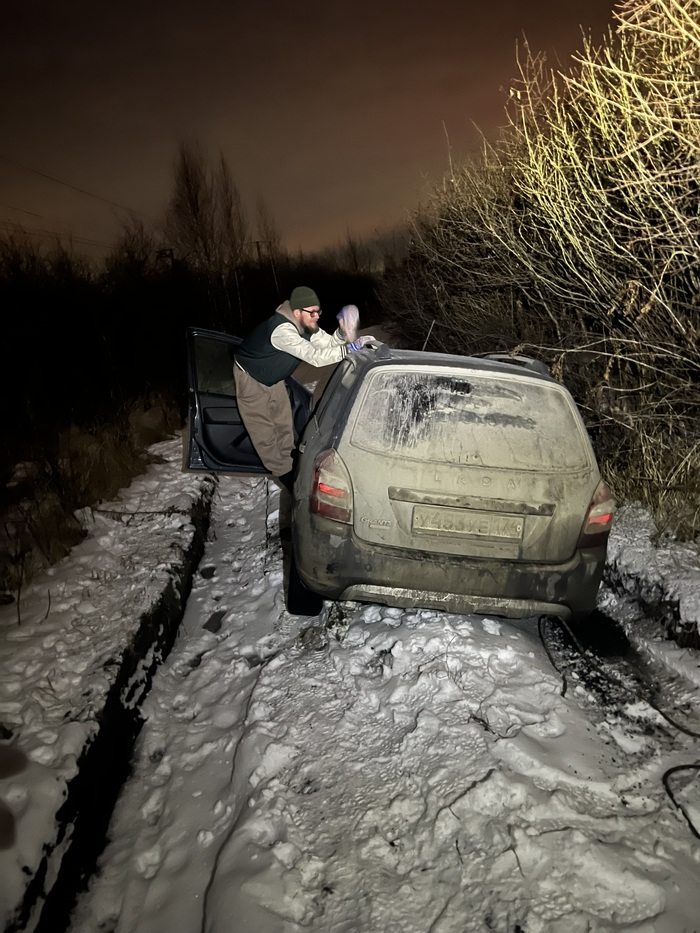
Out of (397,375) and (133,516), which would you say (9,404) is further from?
(397,375)

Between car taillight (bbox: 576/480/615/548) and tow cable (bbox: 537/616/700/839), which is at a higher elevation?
car taillight (bbox: 576/480/615/548)

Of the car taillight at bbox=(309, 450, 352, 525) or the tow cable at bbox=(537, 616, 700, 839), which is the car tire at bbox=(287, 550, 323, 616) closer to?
the car taillight at bbox=(309, 450, 352, 525)

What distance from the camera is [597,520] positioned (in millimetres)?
2723

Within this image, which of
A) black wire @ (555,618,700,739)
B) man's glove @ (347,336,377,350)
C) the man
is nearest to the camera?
black wire @ (555,618,700,739)

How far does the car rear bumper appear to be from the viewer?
8.82 ft

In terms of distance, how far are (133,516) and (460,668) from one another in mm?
3173

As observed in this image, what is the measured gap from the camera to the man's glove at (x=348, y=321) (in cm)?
468

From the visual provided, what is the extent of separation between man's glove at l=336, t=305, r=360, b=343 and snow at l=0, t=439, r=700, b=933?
2545mm

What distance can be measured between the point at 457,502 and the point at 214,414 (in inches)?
129

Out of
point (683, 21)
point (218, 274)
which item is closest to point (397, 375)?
point (683, 21)

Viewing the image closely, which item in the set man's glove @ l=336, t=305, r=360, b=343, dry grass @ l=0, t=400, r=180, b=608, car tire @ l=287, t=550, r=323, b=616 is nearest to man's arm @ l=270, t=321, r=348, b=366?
man's glove @ l=336, t=305, r=360, b=343

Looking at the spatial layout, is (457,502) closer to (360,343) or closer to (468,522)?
(468,522)

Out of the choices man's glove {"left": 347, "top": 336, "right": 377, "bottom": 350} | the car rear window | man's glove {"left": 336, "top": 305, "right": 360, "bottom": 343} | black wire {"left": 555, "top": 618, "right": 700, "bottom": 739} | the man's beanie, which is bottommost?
black wire {"left": 555, "top": 618, "right": 700, "bottom": 739}

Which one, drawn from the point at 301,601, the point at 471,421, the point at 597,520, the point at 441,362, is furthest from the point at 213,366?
the point at 597,520
